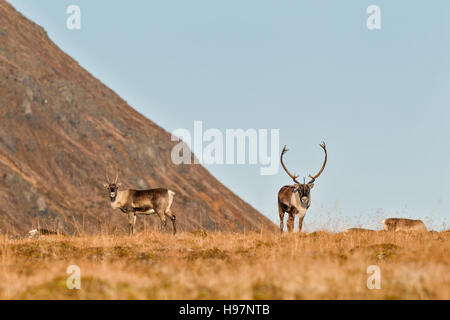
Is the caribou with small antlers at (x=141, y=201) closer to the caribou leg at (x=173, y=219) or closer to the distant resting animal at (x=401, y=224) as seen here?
the caribou leg at (x=173, y=219)

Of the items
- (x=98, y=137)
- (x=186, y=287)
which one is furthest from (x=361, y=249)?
(x=98, y=137)

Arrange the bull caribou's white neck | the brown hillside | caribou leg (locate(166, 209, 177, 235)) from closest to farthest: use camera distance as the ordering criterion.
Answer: caribou leg (locate(166, 209, 177, 235)), the bull caribou's white neck, the brown hillside

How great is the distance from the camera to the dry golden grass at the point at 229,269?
10.3m

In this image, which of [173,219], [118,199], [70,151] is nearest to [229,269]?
[173,219]

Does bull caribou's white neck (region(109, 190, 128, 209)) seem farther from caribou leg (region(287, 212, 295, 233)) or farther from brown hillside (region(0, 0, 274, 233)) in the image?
brown hillside (region(0, 0, 274, 233))

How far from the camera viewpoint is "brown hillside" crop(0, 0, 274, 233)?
91312mm

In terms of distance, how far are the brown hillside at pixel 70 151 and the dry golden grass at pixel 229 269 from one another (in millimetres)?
64084

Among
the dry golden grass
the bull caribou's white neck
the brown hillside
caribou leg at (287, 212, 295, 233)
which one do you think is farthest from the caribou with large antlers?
the brown hillside

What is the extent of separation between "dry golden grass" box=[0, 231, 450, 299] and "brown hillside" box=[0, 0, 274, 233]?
64.1m

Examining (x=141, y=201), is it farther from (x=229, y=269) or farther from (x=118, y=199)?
(x=229, y=269)

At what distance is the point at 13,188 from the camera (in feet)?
290

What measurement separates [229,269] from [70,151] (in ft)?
341

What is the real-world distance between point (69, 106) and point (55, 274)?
4659 inches
